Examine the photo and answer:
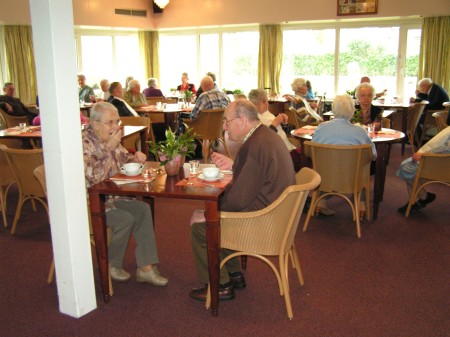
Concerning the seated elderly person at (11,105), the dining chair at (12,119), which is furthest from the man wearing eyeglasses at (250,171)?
the seated elderly person at (11,105)

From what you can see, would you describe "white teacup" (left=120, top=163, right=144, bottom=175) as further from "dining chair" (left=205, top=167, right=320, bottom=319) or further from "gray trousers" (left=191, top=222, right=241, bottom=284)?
"dining chair" (left=205, top=167, right=320, bottom=319)

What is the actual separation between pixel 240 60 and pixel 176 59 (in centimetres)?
171

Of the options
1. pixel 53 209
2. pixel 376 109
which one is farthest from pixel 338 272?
pixel 376 109

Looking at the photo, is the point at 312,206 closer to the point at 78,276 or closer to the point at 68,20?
the point at 78,276

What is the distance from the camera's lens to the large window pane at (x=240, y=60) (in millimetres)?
10812

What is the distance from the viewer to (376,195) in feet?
14.2

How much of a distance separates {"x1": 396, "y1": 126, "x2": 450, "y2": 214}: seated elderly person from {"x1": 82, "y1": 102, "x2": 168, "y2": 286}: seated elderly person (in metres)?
2.51

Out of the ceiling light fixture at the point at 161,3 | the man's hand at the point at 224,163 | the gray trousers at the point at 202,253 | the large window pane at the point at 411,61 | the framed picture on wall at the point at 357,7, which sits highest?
the ceiling light fixture at the point at 161,3

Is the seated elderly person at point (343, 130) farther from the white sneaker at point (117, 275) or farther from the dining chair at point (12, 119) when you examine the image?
the dining chair at point (12, 119)

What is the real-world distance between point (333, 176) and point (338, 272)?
901mm

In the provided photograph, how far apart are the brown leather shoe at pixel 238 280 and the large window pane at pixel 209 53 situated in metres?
8.72

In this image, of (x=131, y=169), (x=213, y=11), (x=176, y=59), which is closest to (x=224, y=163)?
(x=131, y=169)

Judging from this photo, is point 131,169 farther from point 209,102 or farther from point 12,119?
point 12,119

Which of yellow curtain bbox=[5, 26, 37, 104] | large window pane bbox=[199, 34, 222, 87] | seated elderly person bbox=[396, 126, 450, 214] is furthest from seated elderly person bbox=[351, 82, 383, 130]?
yellow curtain bbox=[5, 26, 37, 104]
